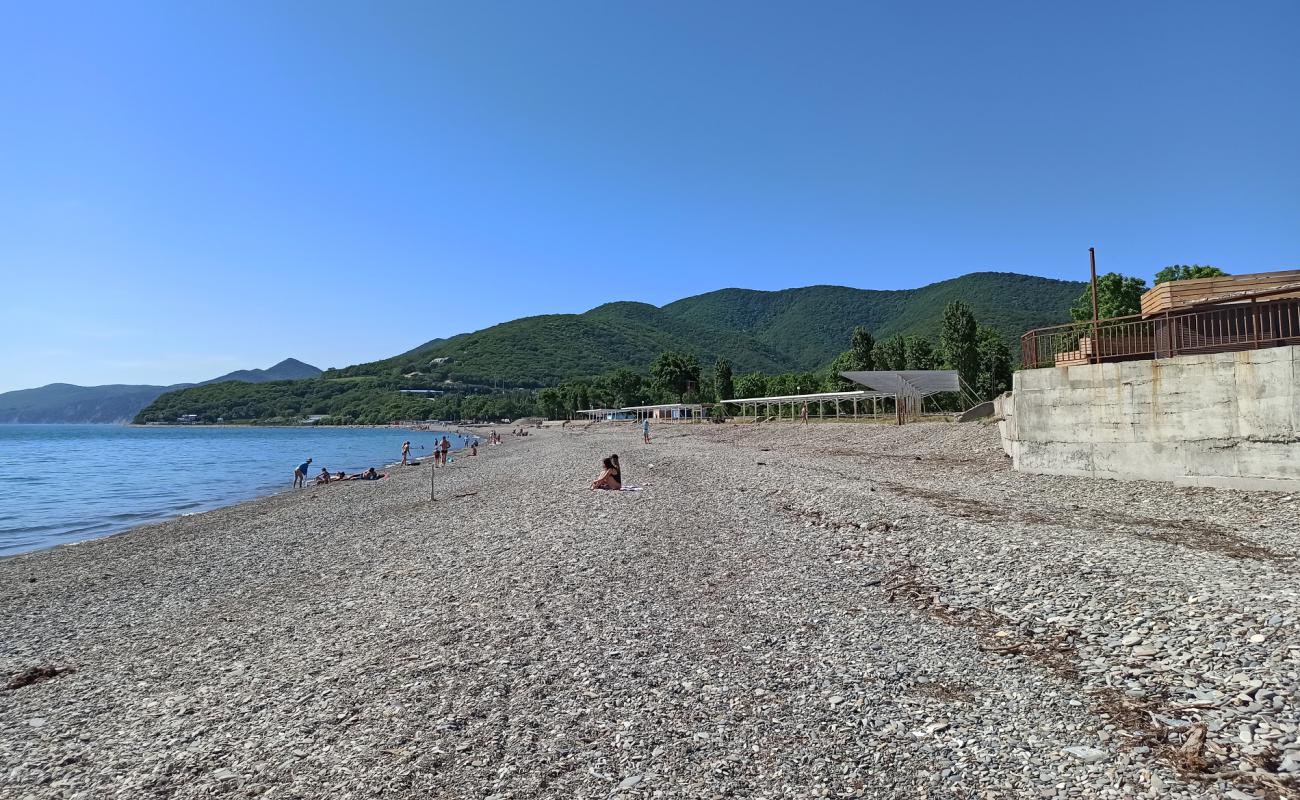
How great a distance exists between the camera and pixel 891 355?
78.3 metres

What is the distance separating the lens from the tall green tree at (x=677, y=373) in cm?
11381

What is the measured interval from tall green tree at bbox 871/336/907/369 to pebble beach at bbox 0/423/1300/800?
66509mm

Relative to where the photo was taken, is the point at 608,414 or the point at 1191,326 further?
the point at 608,414

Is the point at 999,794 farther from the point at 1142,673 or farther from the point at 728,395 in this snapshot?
the point at 728,395

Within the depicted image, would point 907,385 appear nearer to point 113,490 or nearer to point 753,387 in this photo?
point 113,490

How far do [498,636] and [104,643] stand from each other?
606 centimetres

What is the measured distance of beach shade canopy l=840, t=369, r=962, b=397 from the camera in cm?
4438

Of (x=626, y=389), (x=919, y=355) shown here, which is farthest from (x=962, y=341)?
(x=626, y=389)

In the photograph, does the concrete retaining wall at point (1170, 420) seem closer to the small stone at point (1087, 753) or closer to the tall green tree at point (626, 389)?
the small stone at point (1087, 753)

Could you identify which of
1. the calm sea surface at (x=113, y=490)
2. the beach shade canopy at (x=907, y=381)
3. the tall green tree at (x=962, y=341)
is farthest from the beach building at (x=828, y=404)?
the calm sea surface at (x=113, y=490)

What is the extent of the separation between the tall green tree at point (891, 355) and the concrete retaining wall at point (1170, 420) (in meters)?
62.8

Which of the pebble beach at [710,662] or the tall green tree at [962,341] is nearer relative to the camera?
the pebble beach at [710,662]

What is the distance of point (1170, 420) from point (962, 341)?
183 ft

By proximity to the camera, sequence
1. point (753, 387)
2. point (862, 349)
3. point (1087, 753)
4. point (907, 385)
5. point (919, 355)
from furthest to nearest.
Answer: point (753, 387) → point (862, 349) → point (919, 355) → point (907, 385) → point (1087, 753)
